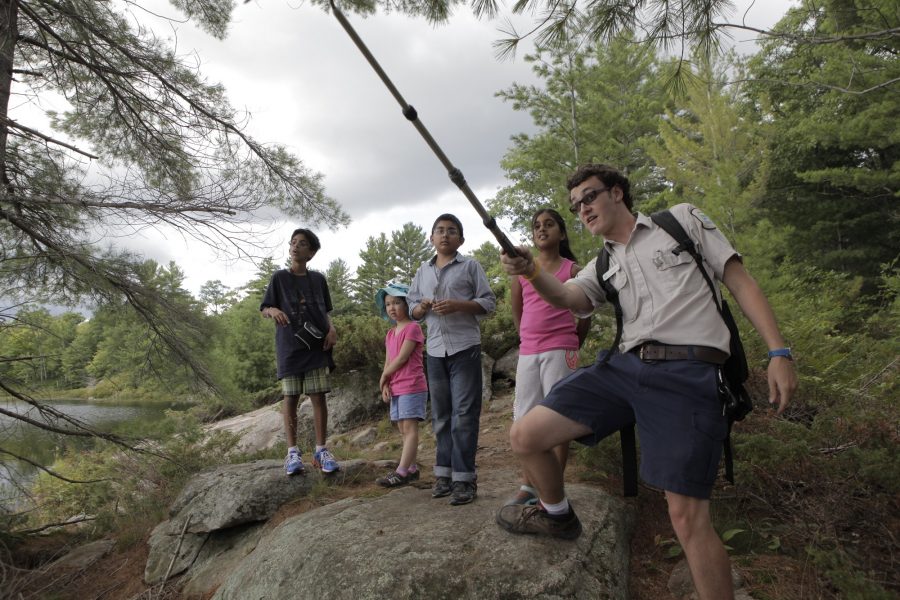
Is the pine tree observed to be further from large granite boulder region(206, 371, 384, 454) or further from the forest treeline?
large granite boulder region(206, 371, 384, 454)

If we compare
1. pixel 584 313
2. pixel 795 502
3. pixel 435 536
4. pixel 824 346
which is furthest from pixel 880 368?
pixel 435 536

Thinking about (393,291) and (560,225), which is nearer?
(560,225)

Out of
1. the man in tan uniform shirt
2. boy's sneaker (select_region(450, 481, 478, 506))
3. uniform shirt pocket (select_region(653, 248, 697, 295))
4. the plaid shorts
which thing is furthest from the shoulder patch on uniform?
the plaid shorts

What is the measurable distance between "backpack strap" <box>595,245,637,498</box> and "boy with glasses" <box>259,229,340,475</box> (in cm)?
263

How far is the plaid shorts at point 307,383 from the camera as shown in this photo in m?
4.13

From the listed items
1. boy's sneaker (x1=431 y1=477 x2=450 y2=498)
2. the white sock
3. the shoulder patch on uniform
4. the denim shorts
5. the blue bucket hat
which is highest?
the blue bucket hat

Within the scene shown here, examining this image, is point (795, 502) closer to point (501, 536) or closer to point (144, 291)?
point (501, 536)

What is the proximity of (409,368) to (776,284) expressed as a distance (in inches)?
224

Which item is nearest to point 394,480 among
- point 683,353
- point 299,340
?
point 299,340

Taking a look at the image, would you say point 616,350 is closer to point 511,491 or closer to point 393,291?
point 511,491

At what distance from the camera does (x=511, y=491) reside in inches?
139

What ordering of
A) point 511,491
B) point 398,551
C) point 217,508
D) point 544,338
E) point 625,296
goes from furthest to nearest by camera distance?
point 217,508 → point 511,491 → point 544,338 → point 398,551 → point 625,296

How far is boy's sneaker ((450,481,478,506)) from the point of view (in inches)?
126

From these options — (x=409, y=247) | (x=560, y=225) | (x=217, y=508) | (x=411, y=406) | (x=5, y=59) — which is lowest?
(x=217, y=508)
